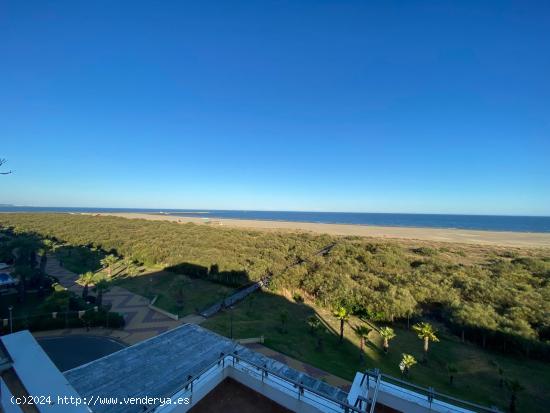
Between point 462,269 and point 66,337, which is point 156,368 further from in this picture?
point 462,269

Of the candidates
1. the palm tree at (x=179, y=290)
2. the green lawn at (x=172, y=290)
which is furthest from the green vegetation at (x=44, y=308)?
the palm tree at (x=179, y=290)

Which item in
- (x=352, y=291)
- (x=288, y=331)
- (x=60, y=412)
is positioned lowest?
(x=288, y=331)

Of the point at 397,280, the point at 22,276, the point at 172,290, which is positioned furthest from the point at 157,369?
the point at 397,280

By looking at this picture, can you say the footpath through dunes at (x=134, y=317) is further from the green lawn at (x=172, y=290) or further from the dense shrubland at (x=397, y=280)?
the dense shrubland at (x=397, y=280)

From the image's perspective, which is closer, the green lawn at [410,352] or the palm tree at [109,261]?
the green lawn at [410,352]

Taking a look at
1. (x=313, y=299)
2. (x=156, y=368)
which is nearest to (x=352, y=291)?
(x=313, y=299)

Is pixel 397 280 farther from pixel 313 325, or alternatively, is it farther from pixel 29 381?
pixel 29 381
